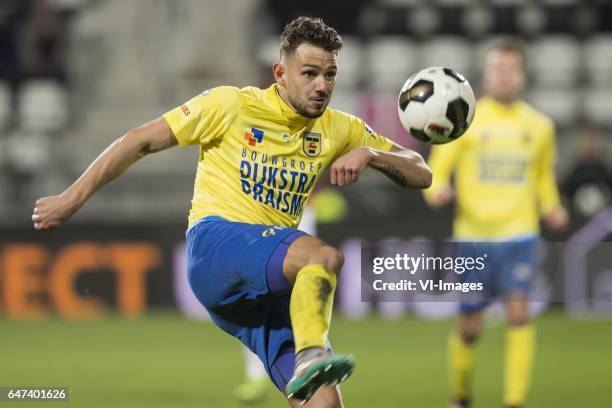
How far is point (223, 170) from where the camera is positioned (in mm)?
4715

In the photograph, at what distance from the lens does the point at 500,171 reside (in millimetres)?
7719

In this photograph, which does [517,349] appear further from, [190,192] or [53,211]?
[190,192]

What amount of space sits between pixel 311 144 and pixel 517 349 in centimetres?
286

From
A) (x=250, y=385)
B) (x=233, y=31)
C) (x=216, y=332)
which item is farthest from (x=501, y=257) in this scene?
(x=233, y=31)

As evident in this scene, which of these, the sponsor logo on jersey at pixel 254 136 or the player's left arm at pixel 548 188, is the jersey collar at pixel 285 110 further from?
the player's left arm at pixel 548 188

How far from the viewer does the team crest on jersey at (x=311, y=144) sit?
4.73 meters

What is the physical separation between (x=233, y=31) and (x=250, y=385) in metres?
8.40

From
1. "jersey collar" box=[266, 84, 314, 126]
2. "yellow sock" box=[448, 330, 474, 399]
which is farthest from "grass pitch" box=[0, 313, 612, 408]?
"jersey collar" box=[266, 84, 314, 126]

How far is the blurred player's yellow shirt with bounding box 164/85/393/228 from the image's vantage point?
4656 mm

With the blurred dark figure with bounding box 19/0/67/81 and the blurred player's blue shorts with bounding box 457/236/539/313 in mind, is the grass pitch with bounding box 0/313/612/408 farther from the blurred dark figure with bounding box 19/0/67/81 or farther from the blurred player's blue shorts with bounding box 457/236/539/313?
the blurred dark figure with bounding box 19/0/67/81

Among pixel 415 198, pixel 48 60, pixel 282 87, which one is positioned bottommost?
A: pixel 282 87

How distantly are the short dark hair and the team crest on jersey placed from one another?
34cm

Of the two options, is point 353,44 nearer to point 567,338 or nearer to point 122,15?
point 122,15

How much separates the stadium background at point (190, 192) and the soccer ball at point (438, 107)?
300 centimetres
